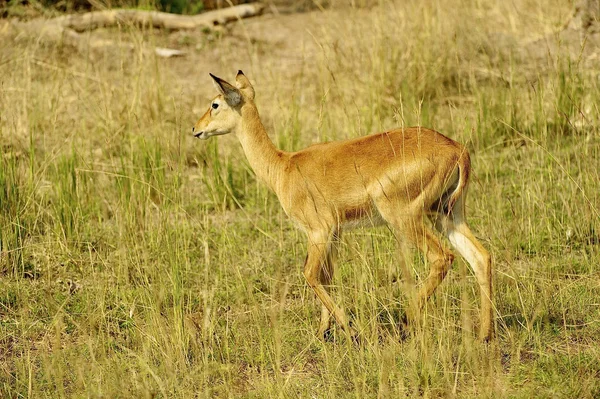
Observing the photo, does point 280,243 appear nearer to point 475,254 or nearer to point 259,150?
point 259,150

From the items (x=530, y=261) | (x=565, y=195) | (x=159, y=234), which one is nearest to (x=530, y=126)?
(x=565, y=195)

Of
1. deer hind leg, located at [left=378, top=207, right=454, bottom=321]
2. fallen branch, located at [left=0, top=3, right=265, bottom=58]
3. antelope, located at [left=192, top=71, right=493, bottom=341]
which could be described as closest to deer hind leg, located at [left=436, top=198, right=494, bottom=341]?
antelope, located at [left=192, top=71, right=493, bottom=341]

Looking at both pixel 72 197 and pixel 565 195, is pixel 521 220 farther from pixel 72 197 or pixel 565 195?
pixel 72 197

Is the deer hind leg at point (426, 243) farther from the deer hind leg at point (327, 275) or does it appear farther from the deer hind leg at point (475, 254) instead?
the deer hind leg at point (327, 275)

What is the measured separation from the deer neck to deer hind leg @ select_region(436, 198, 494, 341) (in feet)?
3.08

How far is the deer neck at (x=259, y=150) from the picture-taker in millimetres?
5367

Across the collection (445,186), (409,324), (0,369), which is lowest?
(0,369)

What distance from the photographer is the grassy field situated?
167 inches

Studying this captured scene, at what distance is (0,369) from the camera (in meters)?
4.63

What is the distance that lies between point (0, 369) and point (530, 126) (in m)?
4.23

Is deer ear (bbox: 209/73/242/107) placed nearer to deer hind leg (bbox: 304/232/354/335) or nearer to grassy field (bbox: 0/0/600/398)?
grassy field (bbox: 0/0/600/398)

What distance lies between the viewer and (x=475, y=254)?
4.81 meters

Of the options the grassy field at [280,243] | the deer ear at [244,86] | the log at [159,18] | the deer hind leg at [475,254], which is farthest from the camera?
the log at [159,18]

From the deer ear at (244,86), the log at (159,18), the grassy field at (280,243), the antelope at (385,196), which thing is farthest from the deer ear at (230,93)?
the log at (159,18)
